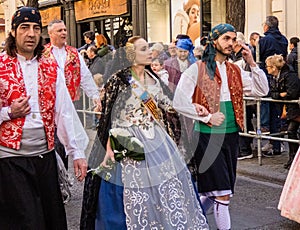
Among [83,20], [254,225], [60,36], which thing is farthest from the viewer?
[83,20]

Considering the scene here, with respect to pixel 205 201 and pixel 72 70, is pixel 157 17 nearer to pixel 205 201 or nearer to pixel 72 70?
pixel 72 70

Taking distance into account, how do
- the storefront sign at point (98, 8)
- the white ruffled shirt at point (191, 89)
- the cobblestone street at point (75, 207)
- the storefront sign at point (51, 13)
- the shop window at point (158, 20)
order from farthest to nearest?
1. the storefront sign at point (51, 13)
2. the storefront sign at point (98, 8)
3. the shop window at point (158, 20)
4. the cobblestone street at point (75, 207)
5. the white ruffled shirt at point (191, 89)

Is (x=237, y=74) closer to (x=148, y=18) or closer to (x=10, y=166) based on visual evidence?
(x=10, y=166)

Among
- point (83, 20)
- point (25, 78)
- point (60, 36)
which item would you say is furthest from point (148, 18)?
point (25, 78)

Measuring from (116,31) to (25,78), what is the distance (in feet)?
57.3

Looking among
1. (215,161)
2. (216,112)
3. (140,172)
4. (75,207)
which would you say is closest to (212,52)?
(216,112)

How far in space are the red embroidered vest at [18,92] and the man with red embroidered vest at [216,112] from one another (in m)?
1.41

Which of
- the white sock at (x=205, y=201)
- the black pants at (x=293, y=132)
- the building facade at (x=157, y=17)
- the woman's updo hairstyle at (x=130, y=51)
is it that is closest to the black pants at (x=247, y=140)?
the black pants at (x=293, y=132)

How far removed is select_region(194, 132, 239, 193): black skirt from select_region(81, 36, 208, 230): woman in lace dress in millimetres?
342

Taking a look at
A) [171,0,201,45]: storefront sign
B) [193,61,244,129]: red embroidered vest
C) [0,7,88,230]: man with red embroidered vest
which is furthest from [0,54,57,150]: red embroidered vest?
[171,0,201,45]: storefront sign

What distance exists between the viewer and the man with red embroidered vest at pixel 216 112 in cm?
550

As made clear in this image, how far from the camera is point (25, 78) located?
4316 millimetres

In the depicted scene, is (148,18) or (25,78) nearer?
(25,78)

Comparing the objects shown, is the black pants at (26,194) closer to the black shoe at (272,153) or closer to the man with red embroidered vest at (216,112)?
the man with red embroidered vest at (216,112)
